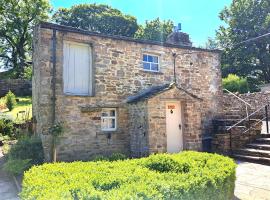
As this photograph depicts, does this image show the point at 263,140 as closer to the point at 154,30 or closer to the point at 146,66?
the point at 146,66

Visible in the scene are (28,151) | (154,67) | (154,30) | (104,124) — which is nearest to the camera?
(28,151)

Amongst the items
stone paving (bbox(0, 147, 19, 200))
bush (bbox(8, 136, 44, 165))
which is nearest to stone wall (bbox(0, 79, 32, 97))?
bush (bbox(8, 136, 44, 165))

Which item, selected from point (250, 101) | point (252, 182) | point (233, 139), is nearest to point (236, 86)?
point (250, 101)

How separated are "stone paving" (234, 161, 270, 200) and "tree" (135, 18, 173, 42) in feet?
103

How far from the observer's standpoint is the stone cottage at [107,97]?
10484 mm

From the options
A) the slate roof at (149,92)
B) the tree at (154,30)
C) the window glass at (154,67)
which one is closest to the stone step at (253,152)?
the slate roof at (149,92)

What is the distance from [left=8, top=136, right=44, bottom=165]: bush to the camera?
984cm

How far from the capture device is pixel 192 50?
14750 mm

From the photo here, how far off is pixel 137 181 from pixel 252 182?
4644mm

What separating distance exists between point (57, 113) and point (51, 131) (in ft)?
2.63

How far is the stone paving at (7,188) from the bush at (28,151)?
2.35 ft

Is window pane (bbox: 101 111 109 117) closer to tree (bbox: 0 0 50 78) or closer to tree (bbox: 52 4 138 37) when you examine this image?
tree (bbox: 0 0 50 78)

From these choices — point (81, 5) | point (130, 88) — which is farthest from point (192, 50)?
point (81, 5)

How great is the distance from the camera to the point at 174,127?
40.2 feet
